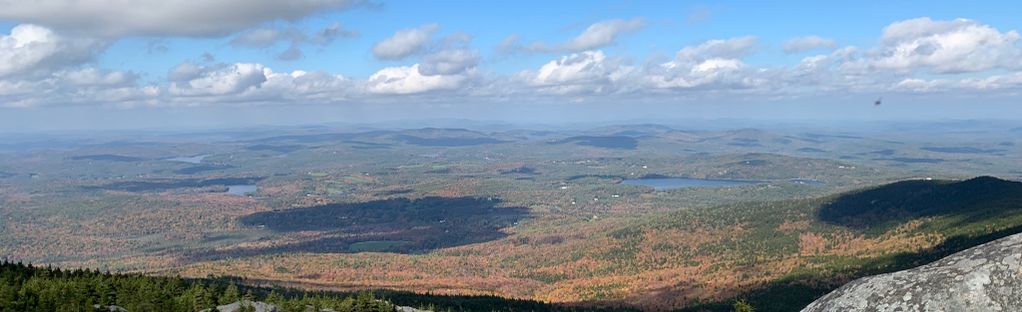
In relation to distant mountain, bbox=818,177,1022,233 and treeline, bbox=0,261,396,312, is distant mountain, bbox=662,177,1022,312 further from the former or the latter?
treeline, bbox=0,261,396,312

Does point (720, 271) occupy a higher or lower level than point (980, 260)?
lower

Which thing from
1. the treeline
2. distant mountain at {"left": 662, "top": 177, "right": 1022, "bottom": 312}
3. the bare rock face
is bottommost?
distant mountain at {"left": 662, "top": 177, "right": 1022, "bottom": 312}

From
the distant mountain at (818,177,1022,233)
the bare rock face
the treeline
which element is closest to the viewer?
the bare rock face

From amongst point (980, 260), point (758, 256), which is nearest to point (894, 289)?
point (980, 260)

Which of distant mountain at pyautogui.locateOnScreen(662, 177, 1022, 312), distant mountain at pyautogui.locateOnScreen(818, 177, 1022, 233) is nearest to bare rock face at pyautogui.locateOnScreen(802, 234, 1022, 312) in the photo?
distant mountain at pyautogui.locateOnScreen(662, 177, 1022, 312)

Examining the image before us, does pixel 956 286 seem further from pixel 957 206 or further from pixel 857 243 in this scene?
pixel 957 206

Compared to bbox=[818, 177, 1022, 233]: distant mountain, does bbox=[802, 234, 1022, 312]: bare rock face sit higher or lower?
higher

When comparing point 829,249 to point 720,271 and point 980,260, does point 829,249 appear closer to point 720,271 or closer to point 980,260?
point 720,271

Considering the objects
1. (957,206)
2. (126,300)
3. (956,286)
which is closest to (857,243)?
(957,206)
